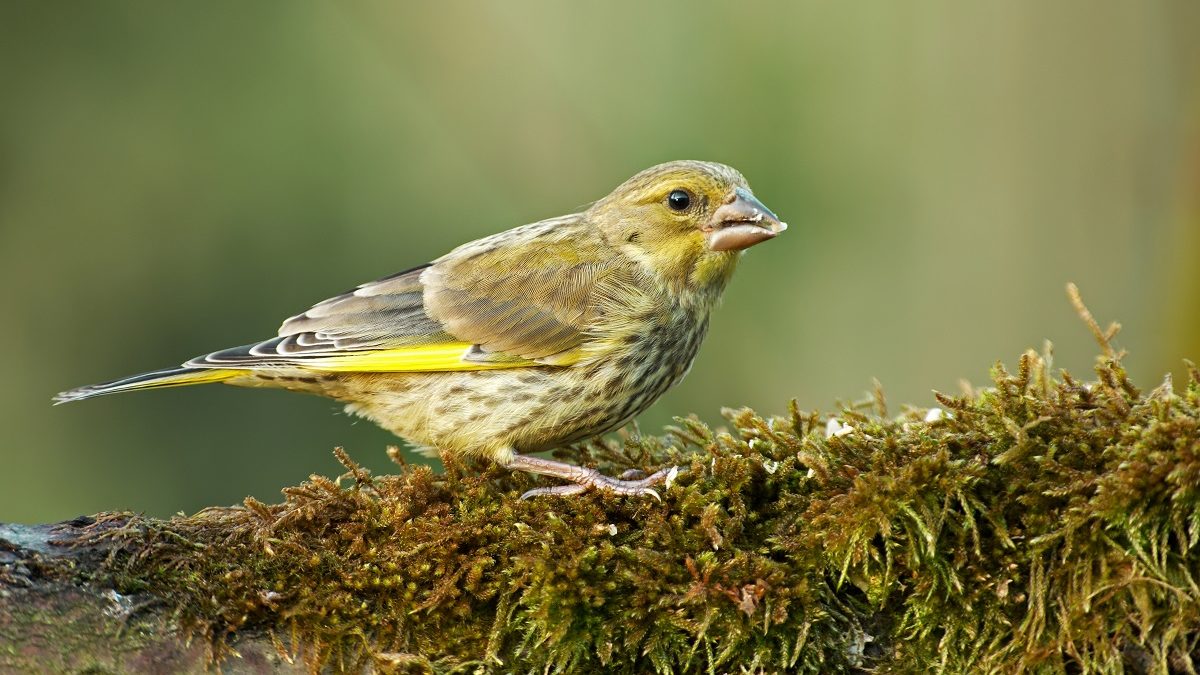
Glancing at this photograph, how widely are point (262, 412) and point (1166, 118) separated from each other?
21.3 feet

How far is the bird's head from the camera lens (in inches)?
182

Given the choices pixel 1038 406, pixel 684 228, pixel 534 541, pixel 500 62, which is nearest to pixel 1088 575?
pixel 1038 406

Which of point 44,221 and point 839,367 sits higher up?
point 839,367

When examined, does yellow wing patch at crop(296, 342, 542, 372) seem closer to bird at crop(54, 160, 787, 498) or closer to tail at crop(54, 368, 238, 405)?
bird at crop(54, 160, 787, 498)

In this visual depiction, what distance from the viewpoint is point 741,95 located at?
8.40 meters

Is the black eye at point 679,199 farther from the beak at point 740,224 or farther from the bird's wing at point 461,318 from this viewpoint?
the bird's wing at point 461,318

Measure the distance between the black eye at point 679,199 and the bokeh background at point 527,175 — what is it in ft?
11.7

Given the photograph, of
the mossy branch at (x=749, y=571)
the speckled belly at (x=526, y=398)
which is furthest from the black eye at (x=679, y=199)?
the mossy branch at (x=749, y=571)

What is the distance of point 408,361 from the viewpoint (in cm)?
444

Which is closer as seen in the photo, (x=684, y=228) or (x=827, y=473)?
(x=827, y=473)

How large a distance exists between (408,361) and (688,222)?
4.29 ft

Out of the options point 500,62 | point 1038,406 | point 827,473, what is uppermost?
point 500,62

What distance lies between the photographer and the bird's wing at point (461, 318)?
4383mm

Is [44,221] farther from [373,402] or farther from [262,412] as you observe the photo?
[373,402]
